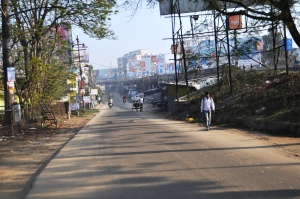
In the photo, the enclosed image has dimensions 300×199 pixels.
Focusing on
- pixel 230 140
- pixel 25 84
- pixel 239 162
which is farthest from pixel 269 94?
pixel 25 84

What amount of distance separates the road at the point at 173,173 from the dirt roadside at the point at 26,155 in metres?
0.33

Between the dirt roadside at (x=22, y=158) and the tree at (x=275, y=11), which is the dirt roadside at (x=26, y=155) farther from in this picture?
the tree at (x=275, y=11)

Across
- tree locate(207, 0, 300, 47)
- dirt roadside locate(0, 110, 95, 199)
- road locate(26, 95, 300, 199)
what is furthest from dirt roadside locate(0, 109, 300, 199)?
tree locate(207, 0, 300, 47)

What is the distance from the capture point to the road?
571cm

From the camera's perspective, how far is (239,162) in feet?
25.5

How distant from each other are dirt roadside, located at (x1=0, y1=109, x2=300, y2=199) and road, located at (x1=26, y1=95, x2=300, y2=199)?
0.33m

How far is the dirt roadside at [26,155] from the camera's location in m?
7.21

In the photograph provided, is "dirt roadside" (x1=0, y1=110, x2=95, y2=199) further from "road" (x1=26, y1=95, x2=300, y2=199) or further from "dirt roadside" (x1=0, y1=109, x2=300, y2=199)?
"road" (x1=26, y1=95, x2=300, y2=199)

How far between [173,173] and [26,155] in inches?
234

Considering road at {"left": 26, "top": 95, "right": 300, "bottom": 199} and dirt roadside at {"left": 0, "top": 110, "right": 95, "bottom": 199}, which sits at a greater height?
road at {"left": 26, "top": 95, "right": 300, "bottom": 199}

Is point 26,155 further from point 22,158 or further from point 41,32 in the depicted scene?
point 41,32

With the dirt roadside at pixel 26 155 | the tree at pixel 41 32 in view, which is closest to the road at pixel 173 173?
the dirt roadside at pixel 26 155

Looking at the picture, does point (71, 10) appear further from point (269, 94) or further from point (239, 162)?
point (239, 162)

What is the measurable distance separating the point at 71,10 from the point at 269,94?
1152cm
